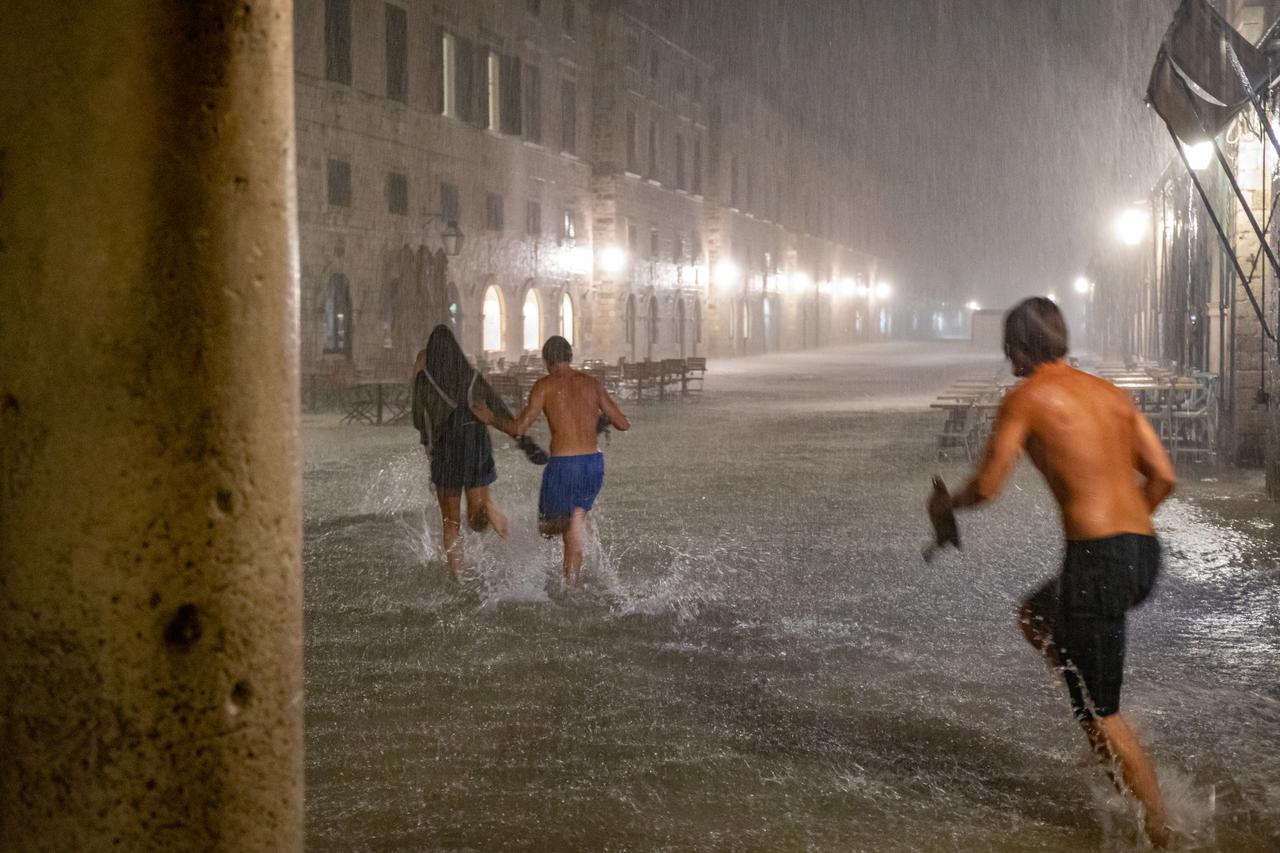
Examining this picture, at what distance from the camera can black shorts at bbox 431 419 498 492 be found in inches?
278

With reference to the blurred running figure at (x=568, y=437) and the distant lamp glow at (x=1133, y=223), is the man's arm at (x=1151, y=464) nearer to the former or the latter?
the blurred running figure at (x=568, y=437)

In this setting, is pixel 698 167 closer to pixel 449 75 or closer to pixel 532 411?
pixel 449 75

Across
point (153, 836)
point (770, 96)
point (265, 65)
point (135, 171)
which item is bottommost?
point (153, 836)

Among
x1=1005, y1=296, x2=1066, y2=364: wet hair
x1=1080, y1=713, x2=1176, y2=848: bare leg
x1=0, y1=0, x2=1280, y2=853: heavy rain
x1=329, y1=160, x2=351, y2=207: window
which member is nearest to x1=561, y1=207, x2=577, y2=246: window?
x1=329, y1=160, x2=351, y2=207: window

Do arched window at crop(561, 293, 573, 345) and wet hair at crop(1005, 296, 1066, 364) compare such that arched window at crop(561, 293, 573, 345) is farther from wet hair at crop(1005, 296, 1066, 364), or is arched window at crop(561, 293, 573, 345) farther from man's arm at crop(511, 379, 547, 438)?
wet hair at crop(1005, 296, 1066, 364)

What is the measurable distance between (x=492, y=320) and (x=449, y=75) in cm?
524

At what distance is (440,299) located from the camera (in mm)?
24125

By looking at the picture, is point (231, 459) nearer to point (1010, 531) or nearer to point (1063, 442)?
point (1063, 442)

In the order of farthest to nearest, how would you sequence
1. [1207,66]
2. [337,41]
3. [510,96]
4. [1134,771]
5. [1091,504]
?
[510,96] < [337,41] < [1207,66] < [1091,504] < [1134,771]

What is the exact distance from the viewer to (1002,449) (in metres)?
3.75

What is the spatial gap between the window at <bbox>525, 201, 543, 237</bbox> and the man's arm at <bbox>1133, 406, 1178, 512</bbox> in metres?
27.4

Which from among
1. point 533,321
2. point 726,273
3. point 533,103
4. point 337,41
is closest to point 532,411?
point 337,41

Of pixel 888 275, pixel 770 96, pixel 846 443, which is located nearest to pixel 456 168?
pixel 846 443

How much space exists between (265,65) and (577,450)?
4.88 metres
